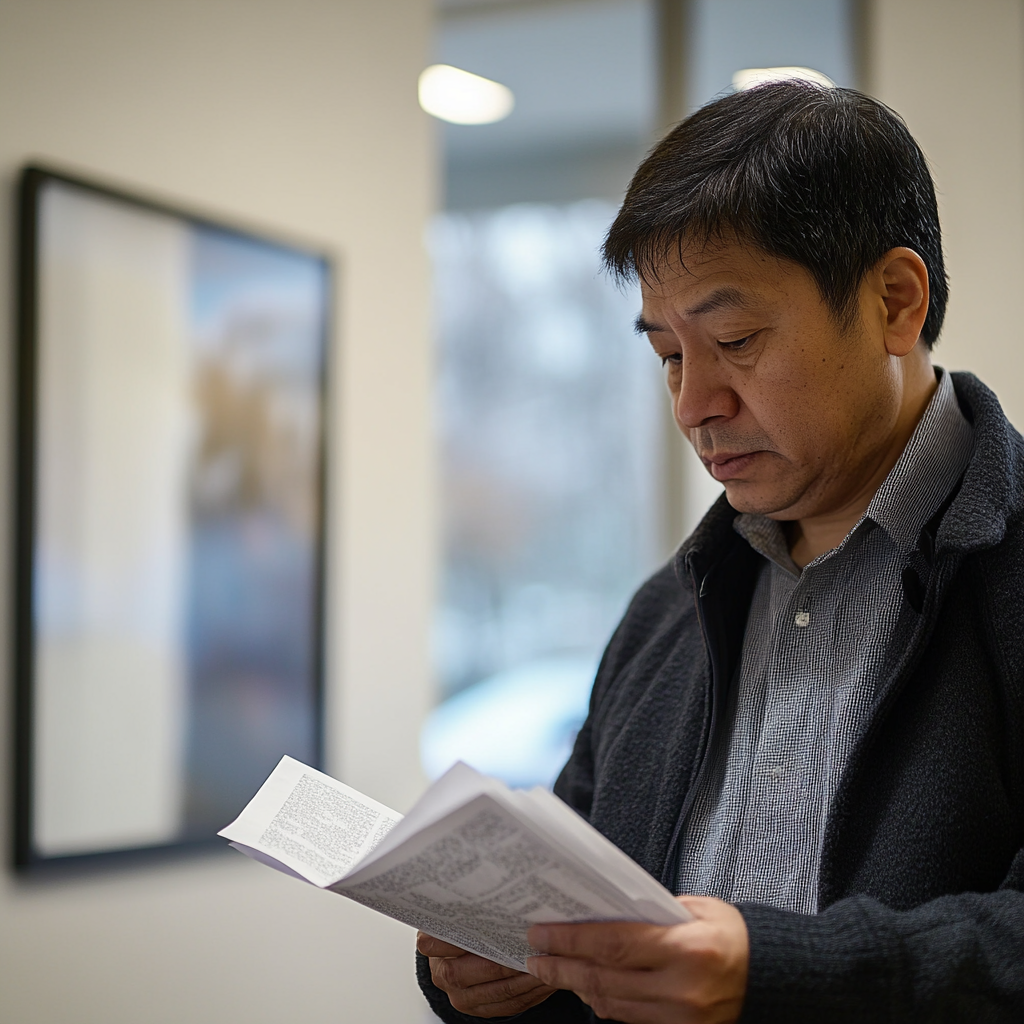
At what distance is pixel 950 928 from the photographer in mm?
813

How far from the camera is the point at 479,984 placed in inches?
40.1

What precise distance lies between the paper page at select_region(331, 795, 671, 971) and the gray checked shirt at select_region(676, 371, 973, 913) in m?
0.24

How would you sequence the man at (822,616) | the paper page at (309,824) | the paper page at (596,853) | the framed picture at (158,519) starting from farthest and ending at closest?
the framed picture at (158,519) → the paper page at (309,824) → the man at (822,616) → the paper page at (596,853)

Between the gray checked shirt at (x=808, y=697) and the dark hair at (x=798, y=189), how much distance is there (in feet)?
0.53

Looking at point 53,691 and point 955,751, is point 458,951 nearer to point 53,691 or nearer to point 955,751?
point 955,751

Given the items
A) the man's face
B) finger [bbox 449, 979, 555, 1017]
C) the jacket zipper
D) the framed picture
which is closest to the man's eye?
the man's face

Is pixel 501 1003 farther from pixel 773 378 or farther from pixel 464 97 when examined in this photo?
pixel 464 97

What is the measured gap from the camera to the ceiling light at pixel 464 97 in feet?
11.5

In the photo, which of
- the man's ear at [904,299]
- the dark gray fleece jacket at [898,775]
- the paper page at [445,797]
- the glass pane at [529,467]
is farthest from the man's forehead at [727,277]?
the glass pane at [529,467]

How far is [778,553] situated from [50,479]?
3.93 ft

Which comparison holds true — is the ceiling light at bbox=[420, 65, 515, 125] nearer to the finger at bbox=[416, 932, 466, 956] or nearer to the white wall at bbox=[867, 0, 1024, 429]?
the white wall at bbox=[867, 0, 1024, 429]

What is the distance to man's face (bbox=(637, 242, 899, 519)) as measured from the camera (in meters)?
1.03

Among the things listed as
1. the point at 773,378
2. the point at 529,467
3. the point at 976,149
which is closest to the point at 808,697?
the point at 773,378

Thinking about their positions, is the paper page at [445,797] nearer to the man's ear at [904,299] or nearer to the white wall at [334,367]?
the man's ear at [904,299]
